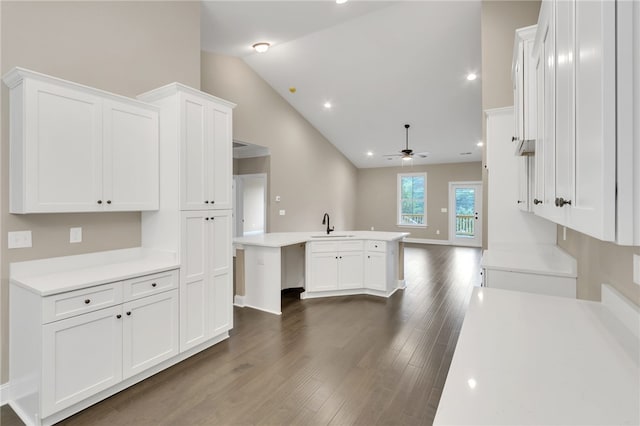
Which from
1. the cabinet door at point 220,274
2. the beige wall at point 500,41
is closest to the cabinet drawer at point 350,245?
the beige wall at point 500,41

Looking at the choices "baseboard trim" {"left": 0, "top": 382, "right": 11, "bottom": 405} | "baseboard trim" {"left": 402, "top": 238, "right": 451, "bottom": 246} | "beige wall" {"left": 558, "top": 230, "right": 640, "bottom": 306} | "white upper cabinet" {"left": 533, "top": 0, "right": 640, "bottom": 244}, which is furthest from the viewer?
"baseboard trim" {"left": 402, "top": 238, "right": 451, "bottom": 246}

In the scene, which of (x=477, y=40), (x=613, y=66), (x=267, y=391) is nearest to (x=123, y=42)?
(x=267, y=391)

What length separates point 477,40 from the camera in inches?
179

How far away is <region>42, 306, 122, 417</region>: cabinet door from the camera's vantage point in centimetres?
195

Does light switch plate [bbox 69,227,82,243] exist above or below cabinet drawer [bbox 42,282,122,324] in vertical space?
above

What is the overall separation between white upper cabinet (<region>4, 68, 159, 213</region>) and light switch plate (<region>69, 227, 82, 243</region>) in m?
0.29

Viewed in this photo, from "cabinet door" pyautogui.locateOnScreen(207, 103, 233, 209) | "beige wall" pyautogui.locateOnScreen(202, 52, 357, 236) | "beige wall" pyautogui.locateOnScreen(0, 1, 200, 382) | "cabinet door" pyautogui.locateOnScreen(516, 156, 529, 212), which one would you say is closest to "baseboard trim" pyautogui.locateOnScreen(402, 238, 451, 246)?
"beige wall" pyautogui.locateOnScreen(202, 52, 357, 236)

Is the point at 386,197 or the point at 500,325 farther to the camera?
the point at 386,197

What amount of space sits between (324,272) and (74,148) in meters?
3.24

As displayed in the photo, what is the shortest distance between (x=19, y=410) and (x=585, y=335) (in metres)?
3.29

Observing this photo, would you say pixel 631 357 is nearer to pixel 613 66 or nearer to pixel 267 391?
pixel 613 66

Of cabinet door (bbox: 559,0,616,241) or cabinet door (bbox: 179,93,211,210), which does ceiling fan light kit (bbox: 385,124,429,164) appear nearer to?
cabinet door (bbox: 179,93,211,210)

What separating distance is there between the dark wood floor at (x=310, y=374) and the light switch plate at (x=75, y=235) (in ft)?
3.94

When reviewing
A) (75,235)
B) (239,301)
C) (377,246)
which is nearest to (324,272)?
(377,246)
